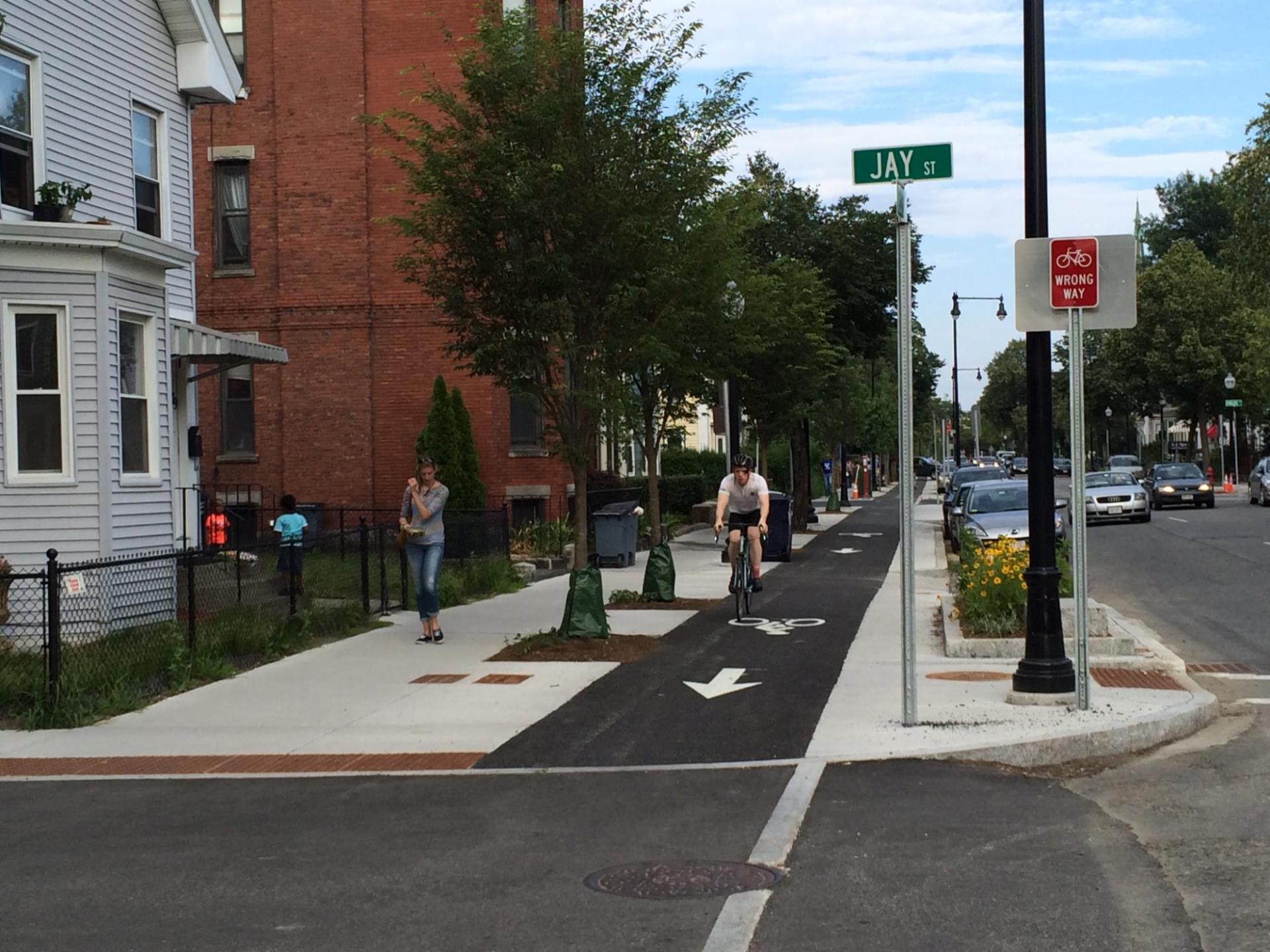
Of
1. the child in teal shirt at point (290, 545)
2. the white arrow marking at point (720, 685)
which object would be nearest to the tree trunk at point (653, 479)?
the child in teal shirt at point (290, 545)

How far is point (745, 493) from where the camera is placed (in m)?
16.0

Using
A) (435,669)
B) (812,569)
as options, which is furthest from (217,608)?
(812,569)

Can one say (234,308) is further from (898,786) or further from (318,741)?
(898,786)

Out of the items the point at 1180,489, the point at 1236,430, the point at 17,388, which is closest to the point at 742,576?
the point at 17,388

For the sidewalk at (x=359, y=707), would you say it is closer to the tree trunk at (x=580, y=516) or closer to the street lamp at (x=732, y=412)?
the tree trunk at (x=580, y=516)

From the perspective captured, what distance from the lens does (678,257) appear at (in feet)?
46.2

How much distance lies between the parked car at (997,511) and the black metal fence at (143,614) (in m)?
10.1

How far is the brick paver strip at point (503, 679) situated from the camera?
1168 centimetres

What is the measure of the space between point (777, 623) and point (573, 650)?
10.5 feet

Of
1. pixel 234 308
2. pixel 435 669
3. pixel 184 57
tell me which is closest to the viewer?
pixel 435 669

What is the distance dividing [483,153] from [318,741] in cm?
610

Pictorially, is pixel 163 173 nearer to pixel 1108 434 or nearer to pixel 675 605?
pixel 675 605

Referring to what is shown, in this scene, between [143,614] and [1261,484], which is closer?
[143,614]

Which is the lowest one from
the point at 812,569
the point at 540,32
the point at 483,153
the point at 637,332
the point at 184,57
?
the point at 812,569
